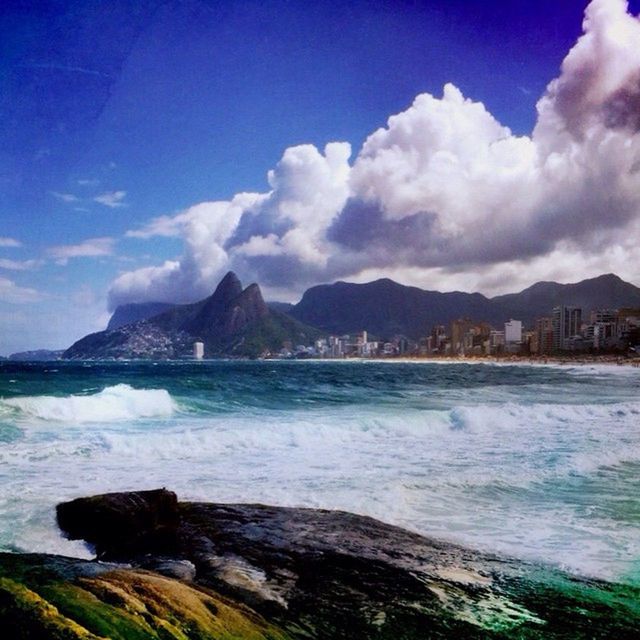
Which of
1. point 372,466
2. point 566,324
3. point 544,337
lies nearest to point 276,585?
point 372,466

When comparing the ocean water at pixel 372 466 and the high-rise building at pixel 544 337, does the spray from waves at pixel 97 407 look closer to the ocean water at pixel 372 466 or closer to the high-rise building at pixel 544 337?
the ocean water at pixel 372 466

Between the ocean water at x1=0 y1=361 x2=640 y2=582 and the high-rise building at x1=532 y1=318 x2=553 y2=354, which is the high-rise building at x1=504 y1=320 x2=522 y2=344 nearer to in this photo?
the high-rise building at x1=532 y1=318 x2=553 y2=354

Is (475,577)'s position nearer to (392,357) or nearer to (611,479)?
(611,479)

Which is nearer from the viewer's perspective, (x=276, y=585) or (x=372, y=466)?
(x=276, y=585)

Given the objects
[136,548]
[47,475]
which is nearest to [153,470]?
[47,475]

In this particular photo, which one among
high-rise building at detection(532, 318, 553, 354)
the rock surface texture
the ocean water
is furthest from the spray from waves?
high-rise building at detection(532, 318, 553, 354)

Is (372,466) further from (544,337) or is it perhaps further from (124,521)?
(544,337)

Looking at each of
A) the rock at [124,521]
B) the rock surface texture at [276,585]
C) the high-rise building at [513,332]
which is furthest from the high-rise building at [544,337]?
the rock at [124,521]
